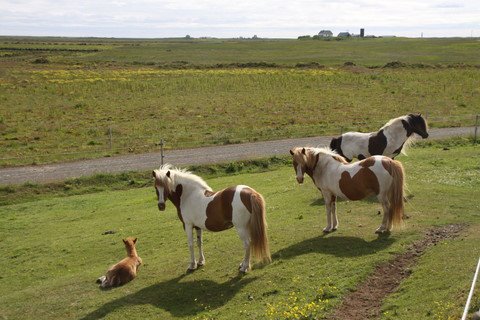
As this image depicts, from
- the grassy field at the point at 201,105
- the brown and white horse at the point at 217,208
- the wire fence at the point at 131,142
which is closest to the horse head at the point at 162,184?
the brown and white horse at the point at 217,208

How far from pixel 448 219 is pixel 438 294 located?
5238 millimetres

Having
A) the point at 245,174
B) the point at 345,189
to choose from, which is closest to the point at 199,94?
the point at 245,174

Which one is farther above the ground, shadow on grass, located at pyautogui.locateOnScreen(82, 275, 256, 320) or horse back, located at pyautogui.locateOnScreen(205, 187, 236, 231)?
horse back, located at pyautogui.locateOnScreen(205, 187, 236, 231)

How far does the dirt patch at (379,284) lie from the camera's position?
877 cm

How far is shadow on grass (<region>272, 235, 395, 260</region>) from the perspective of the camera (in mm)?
11406

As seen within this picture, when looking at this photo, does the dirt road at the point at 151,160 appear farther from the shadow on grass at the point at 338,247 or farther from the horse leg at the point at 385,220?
the horse leg at the point at 385,220

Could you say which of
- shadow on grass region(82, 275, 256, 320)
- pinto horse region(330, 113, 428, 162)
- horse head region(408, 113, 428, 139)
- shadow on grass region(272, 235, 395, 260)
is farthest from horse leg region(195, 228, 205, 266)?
horse head region(408, 113, 428, 139)

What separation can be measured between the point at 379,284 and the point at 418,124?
8.38 metres

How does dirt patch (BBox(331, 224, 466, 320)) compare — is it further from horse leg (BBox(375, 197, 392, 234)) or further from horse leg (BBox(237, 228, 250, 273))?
horse leg (BBox(237, 228, 250, 273))

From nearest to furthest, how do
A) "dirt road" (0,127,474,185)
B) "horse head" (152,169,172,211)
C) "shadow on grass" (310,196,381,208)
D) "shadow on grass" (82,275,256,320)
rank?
"shadow on grass" (82,275,256,320) < "horse head" (152,169,172,211) < "shadow on grass" (310,196,381,208) < "dirt road" (0,127,474,185)

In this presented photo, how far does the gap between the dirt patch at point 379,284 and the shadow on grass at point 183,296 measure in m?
2.24

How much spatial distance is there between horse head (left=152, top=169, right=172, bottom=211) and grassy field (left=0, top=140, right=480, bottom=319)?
5.56 ft

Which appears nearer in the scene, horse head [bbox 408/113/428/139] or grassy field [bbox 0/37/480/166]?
horse head [bbox 408/113/428/139]

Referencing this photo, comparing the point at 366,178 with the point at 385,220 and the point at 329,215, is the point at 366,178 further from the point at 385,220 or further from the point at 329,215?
the point at 329,215
